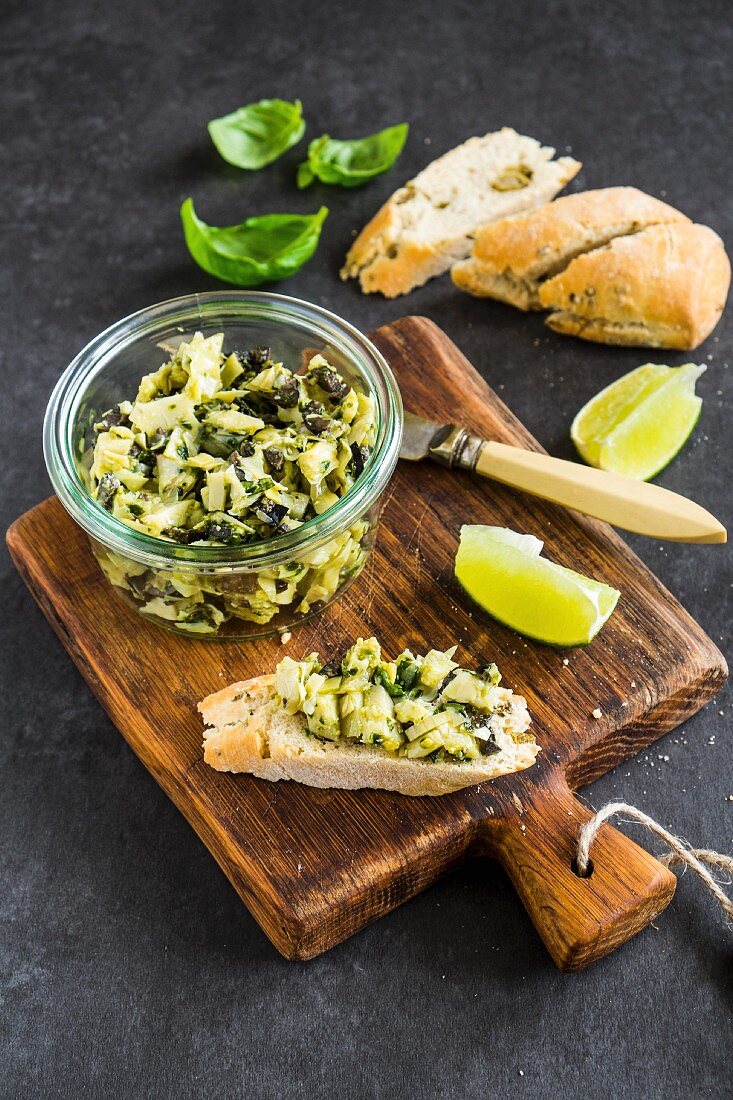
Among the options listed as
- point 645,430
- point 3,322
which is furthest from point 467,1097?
point 3,322

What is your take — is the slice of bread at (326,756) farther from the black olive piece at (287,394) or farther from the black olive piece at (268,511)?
the black olive piece at (287,394)

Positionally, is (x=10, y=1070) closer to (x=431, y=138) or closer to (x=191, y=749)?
(x=191, y=749)

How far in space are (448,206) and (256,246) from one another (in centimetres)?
69

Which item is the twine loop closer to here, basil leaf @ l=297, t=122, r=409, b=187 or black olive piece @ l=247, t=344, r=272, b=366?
black olive piece @ l=247, t=344, r=272, b=366

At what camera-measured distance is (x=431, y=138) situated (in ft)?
14.5

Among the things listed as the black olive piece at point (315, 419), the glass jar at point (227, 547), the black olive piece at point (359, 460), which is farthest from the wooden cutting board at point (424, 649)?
the black olive piece at point (315, 419)

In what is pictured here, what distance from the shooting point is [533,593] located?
3.00 m

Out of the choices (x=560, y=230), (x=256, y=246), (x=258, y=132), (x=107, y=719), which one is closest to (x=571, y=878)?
(x=107, y=719)

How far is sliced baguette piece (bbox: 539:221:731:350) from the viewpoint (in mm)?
3664

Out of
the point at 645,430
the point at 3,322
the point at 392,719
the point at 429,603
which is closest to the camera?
the point at 392,719

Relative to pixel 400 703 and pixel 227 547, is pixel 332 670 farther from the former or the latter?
pixel 227 547

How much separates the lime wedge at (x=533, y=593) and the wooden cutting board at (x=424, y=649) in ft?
0.27

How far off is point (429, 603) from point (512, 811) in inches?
24.1

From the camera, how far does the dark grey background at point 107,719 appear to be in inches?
109
